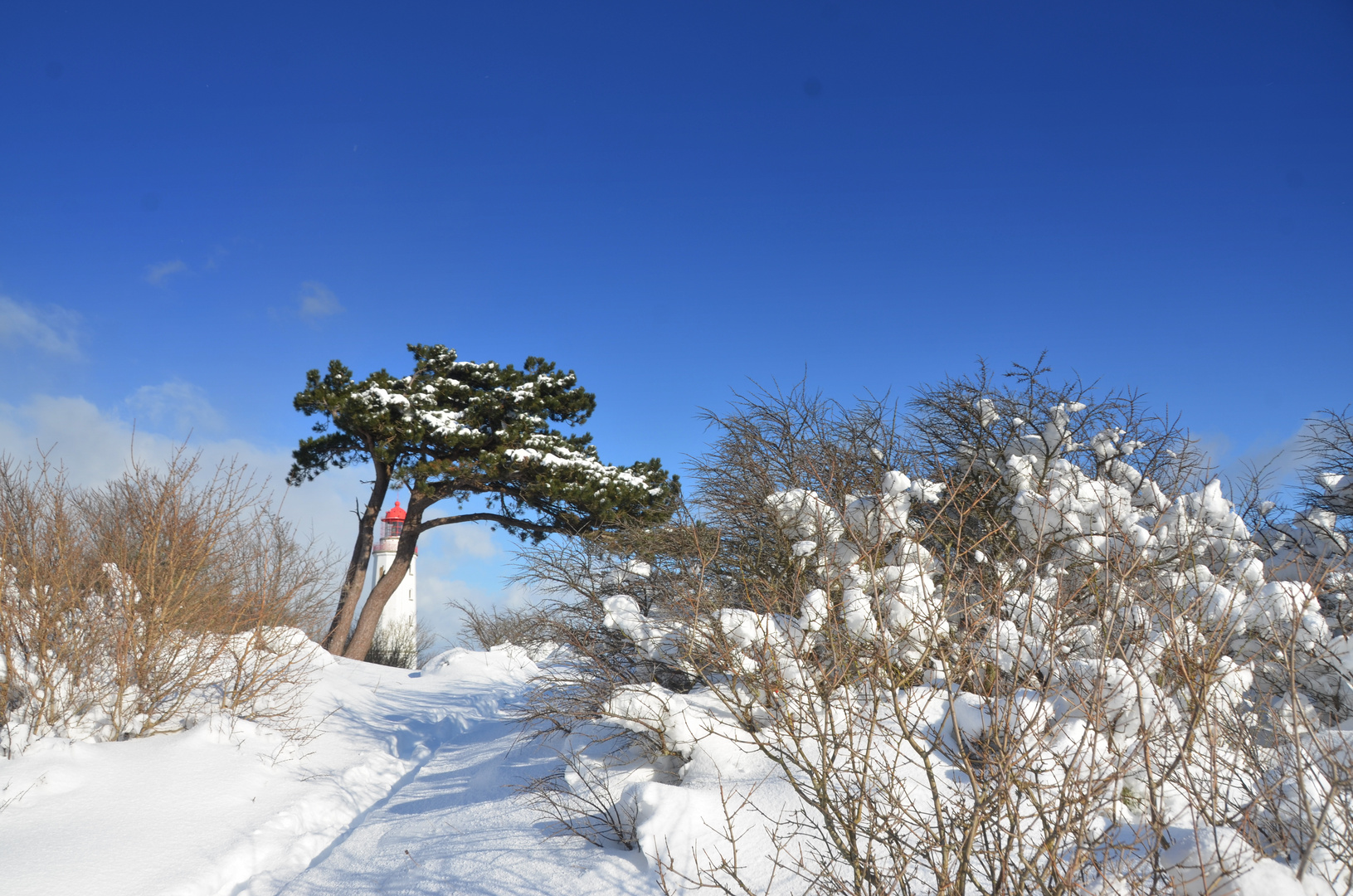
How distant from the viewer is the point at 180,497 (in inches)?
343

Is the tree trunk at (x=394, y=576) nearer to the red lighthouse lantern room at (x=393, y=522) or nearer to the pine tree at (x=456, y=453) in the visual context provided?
the pine tree at (x=456, y=453)

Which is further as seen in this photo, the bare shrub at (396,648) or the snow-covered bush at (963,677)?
the bare shrub at (396,648)

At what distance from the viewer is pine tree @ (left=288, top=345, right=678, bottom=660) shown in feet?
56.1

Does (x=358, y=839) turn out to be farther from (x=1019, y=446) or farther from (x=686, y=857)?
(x=1019, y=446)

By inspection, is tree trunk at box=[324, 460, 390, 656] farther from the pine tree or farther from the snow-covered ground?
the snow-covered ground

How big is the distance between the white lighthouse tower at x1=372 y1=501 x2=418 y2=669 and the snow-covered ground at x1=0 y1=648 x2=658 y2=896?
13248mm

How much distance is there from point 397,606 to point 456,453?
27.2ft

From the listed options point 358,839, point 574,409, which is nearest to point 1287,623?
Answer: point 358,839

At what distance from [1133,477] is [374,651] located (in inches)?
777

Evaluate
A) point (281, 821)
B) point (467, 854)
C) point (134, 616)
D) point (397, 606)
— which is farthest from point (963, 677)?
point (397, 606)

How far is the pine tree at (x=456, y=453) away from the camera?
56.1 ft

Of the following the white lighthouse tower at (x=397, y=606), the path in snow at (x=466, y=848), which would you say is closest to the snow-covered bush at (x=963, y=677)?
the path in snow at (x=466, y=848)

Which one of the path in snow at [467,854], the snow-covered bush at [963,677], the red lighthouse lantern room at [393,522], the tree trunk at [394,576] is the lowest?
the path in snow at [467,854]

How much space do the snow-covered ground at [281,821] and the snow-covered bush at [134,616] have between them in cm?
47
